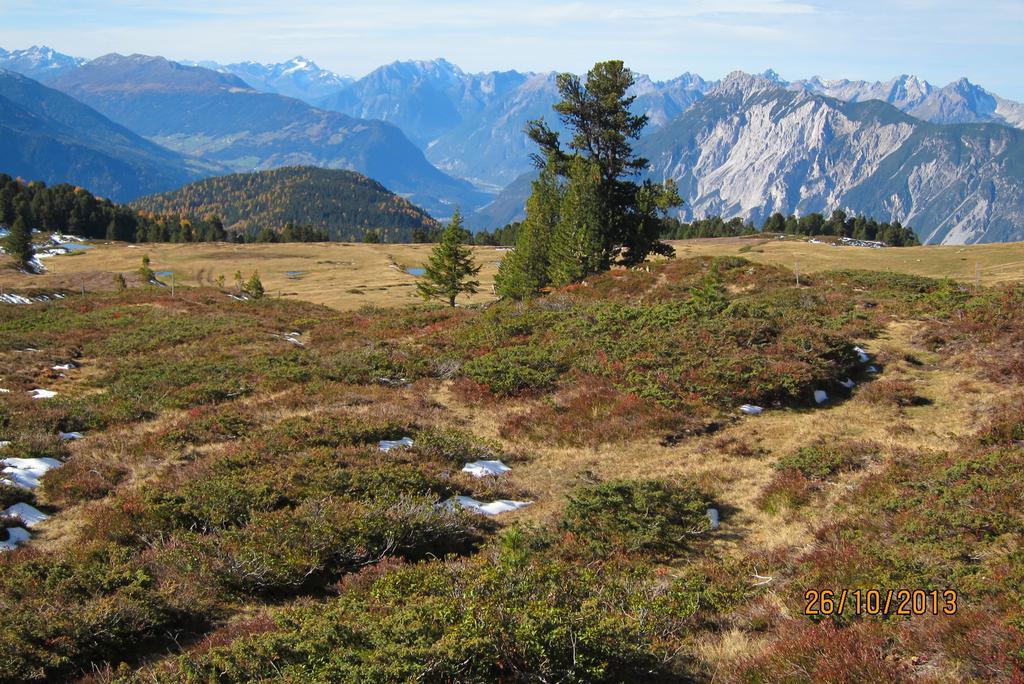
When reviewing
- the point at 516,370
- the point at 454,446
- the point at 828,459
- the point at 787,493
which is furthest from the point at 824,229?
the point at 454,446

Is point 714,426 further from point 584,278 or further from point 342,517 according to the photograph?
point 584,278

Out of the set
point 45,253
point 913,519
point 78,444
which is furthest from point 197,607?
point 45,253

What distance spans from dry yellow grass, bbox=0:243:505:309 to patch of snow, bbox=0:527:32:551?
59.9 metres

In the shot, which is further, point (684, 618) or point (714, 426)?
point (714, 426)

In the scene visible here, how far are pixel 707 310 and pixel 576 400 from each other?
9312 mm

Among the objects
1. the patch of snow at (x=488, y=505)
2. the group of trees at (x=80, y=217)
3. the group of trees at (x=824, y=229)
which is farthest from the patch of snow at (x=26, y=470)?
the group of trees at (x=80, y=217)

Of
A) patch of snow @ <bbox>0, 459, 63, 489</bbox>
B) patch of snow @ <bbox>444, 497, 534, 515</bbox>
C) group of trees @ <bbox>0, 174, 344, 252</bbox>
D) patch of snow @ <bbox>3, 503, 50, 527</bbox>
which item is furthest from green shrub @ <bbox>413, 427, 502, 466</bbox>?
group of trees @ <bbox>0, 174, 344, 252</bbox>

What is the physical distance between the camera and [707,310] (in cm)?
2477

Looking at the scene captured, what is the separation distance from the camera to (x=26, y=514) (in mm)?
11008

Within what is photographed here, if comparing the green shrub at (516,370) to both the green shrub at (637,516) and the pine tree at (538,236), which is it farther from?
the pine tree at (538,236)

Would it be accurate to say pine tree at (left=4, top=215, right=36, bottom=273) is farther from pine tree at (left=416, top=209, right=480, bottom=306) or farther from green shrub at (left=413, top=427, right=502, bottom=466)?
green shrub at (left=413, top=427, right=502, bottom=466)

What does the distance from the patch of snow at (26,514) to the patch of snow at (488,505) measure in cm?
698

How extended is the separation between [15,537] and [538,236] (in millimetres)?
39198

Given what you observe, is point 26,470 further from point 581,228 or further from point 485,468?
point 581,228
